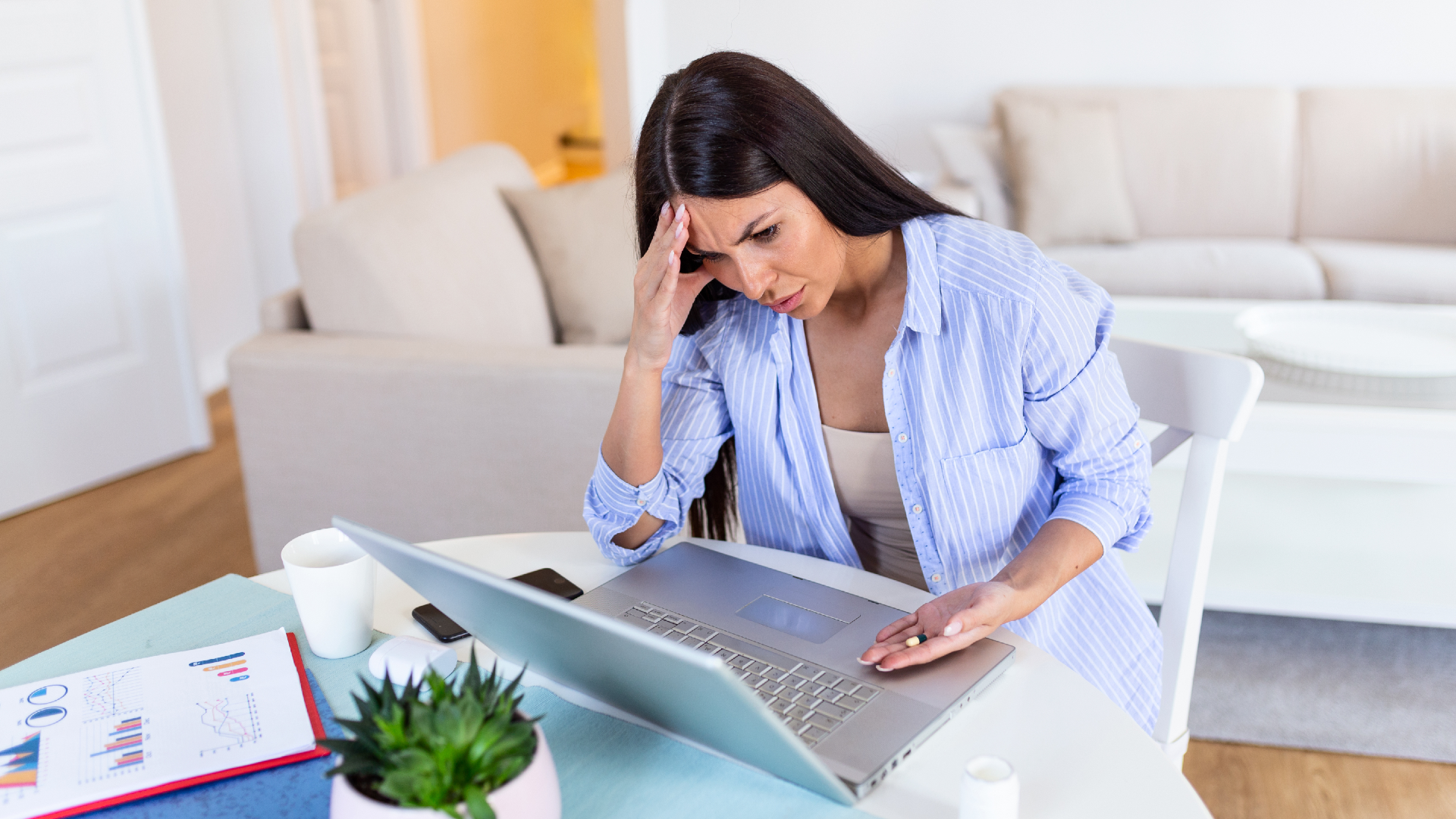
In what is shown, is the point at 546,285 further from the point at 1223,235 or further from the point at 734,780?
the point at 1223,235

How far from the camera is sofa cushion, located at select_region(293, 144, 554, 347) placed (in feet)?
6.88

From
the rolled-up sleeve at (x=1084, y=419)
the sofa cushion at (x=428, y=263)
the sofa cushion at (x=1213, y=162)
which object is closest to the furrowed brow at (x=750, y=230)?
the rolled-up sleeve at (x=1084, y=419)

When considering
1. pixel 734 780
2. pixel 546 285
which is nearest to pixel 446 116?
pixel 546 285

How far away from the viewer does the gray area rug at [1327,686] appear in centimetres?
186

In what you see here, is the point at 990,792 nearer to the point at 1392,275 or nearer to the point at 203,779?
the point at 203,779

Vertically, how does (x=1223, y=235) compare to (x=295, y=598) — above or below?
below

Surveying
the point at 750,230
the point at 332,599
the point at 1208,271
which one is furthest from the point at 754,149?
the point at 1208,271

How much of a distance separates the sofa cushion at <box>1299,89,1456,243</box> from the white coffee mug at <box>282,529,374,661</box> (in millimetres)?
3685

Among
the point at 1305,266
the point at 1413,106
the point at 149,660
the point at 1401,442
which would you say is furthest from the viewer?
the point at 1413,106

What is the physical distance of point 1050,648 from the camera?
46.5 inches

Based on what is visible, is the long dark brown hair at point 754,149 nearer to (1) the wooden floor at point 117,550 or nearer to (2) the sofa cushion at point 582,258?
(2) the sofa cushion at point 582,258

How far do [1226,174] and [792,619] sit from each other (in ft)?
11.0

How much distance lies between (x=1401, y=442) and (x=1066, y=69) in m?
2.64

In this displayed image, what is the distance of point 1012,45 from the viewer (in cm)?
421
